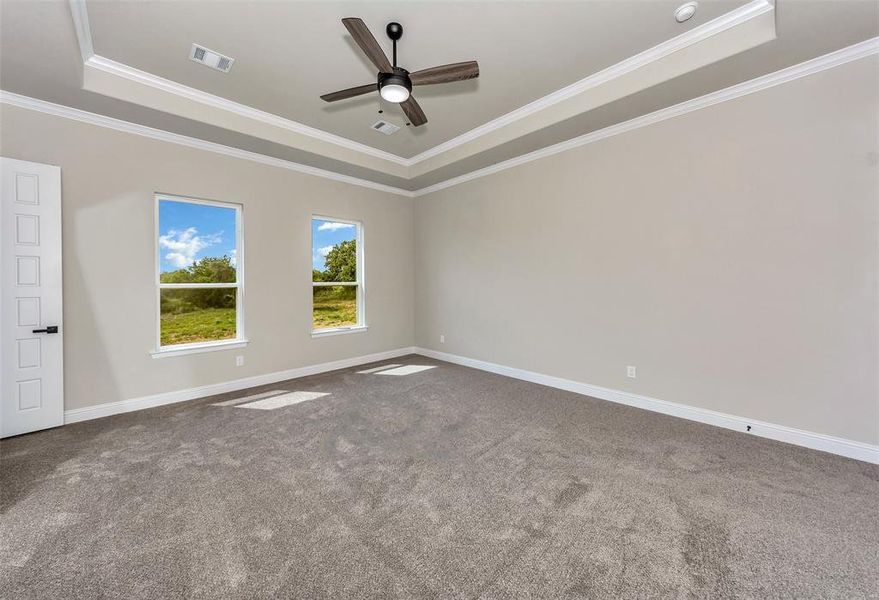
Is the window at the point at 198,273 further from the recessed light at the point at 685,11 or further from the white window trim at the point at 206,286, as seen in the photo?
the recessed light at the point at 685,11

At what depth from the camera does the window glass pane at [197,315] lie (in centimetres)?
389

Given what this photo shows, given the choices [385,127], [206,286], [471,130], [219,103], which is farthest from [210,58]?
[471,130]

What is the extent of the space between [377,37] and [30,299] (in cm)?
366

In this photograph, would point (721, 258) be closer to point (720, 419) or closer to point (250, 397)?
point (720, 419)

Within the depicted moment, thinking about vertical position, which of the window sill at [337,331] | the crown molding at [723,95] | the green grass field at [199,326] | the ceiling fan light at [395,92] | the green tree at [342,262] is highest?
the crown molding at [723,95]

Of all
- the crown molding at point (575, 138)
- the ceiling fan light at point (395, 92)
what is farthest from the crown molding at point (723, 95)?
the ceiling fan light at point (395, 92)

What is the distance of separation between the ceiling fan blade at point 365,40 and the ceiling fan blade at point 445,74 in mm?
206

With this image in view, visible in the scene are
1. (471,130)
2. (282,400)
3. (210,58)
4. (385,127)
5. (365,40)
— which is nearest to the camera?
(365,40)

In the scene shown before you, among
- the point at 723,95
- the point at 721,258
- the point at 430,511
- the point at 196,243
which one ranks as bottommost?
the point at 430,511

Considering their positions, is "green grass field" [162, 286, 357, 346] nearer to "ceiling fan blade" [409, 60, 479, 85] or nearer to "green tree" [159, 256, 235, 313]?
"green tree" [159, 256, 235, 313]

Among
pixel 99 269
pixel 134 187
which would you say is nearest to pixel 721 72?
pixel 134 187

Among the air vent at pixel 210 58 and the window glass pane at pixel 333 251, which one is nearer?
the air vent at pixel 210 58

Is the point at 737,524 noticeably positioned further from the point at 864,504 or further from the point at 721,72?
the point at 721,72

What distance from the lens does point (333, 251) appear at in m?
5.33
